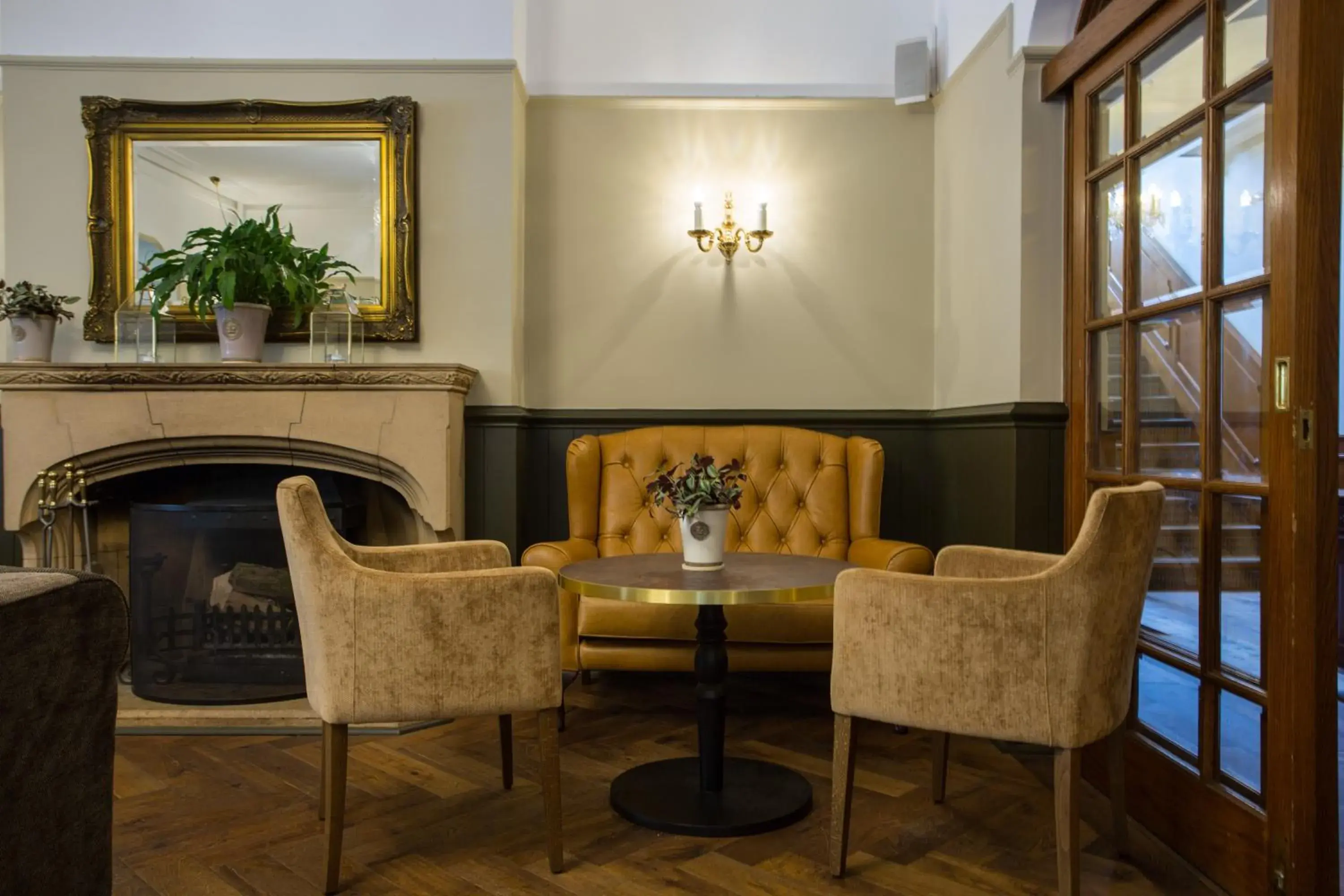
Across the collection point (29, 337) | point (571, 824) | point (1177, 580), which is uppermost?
point (29, 337)

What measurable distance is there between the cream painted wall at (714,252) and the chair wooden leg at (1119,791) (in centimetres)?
195

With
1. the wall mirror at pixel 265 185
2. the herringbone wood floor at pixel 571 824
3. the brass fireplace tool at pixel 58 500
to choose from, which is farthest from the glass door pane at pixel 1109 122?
the brass fireplace tool at pixel 58 500

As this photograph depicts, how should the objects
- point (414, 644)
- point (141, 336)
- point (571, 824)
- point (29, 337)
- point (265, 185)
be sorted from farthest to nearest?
point (265, 185) → point (141, 336) → point (29, 337) → point (571, 824) → point (414, 644)

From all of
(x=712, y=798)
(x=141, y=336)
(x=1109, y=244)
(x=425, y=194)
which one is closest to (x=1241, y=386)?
(x=1109, y=244)

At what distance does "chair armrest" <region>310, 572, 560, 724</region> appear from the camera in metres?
2.04

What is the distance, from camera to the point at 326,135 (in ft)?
11.8

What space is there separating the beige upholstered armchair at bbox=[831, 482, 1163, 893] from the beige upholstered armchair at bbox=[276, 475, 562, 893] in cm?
64

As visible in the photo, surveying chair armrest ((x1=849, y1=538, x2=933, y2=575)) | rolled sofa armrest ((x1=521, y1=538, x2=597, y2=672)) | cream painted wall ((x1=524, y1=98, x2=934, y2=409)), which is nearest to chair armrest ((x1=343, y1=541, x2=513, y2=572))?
rolled sofa armrest ((x1=521, y1=538, x2=597, y2=672))

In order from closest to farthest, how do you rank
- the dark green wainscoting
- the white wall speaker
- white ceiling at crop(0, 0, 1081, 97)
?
the dark green wainscoting < the white wall speaker < white ceiling at crop(0, 0, 1081, 97)

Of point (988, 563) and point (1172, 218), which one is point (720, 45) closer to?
point (1172, 218)

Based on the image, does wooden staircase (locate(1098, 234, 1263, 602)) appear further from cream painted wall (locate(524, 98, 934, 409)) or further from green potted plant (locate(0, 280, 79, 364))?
green potted plant (locate(0, 280, 79, 364))

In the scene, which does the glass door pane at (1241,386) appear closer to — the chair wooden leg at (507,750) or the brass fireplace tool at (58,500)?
the chair wooden leg at (507,750)

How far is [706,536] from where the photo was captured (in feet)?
8.05

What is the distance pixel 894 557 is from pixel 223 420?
89.9 inches
